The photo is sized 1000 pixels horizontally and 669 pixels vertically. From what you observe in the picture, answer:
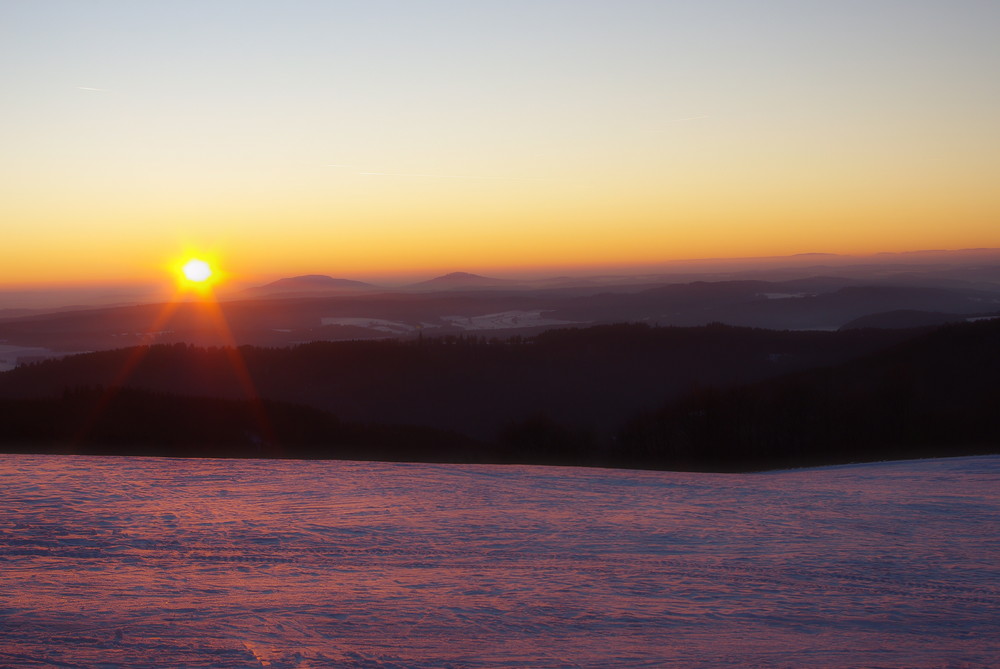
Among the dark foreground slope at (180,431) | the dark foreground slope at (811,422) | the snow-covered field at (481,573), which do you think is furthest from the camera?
the dark foreground slope at (811,422)

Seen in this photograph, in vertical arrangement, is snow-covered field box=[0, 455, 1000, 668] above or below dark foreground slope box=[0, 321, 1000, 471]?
above

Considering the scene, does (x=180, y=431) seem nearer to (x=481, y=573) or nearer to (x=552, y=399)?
(x=481, y=573)

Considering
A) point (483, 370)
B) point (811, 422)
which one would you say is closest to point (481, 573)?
point (811, 422)

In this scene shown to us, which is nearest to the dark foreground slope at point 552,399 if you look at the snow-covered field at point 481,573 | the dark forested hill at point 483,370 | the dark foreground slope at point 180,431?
the dark foreground slope at point 180,431

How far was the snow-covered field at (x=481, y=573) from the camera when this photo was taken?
5805mm

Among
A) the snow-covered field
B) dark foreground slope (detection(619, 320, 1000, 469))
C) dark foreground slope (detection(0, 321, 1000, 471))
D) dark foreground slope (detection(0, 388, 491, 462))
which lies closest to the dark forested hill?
dark foreground slope (detection(0, 321, 1000, 471))

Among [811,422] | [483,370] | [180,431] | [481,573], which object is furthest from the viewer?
[483,370]

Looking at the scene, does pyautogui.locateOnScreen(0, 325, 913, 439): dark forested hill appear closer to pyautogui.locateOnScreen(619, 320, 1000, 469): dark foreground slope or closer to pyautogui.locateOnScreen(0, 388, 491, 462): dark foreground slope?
pyautogui.locateOnScreen(619, 320, 1000, 469): dark foreground slope

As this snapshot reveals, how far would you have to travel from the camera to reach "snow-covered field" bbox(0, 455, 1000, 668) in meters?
5.80

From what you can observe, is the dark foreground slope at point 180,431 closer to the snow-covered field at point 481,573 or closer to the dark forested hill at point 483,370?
the snow-covered field at point 481,573

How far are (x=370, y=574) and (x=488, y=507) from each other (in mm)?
3371

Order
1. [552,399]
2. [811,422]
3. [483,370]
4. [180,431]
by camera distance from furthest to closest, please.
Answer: [483,370] < [552,399] < [811,422] < [180,431]

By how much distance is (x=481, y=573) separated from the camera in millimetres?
7645

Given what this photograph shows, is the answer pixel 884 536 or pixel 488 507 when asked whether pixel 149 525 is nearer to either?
pixel 488 507
